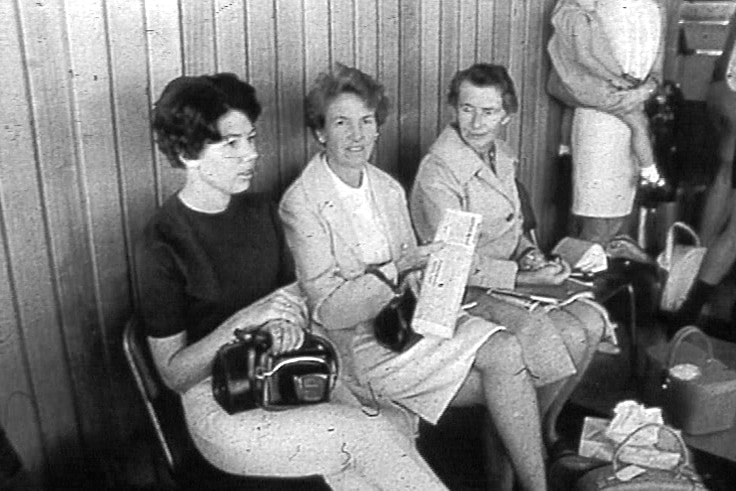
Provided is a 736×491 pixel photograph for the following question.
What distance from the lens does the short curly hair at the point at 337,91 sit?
9.15ft

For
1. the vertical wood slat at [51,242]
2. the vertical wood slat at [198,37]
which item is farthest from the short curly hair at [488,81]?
the vertical wood slat at [51,242]

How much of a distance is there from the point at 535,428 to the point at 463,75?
4.09 feet

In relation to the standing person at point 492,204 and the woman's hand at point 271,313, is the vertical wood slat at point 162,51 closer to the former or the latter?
the woman's hand at point 271,313

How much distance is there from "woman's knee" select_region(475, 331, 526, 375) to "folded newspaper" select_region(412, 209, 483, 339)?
143mm

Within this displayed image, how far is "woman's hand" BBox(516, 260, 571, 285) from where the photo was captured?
312 centimetres

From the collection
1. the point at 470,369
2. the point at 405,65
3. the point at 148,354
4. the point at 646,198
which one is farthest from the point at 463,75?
the point at 646,198

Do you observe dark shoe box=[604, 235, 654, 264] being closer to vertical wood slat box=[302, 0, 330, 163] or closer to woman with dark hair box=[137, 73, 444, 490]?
vertical wood slat box=[302, 0, 330, 163]

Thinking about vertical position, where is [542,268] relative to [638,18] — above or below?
below

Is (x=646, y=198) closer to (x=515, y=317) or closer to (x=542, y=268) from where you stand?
(x=542, y=268)

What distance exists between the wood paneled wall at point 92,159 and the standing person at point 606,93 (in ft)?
3.91

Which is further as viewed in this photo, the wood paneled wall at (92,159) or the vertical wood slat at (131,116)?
the vertical wood slat at (131,116)

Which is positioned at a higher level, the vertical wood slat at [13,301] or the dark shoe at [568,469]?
the vertical wood slat at [13,301]

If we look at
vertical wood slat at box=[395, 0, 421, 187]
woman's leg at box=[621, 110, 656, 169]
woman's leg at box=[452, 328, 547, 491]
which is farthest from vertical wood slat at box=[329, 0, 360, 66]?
woman's leg at box=[621, 110, 656, 169]

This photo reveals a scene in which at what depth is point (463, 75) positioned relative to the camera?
311cm
